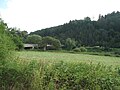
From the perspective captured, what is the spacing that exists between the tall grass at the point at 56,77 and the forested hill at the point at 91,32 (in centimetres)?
6902

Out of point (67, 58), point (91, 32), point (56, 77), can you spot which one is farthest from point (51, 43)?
point (56, 77)

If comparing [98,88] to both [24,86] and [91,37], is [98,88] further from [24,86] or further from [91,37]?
[91,37]

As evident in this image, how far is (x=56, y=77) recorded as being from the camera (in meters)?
5.34

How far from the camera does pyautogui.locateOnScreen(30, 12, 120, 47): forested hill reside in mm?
78438

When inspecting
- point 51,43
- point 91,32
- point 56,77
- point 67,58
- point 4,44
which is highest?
point 91,32

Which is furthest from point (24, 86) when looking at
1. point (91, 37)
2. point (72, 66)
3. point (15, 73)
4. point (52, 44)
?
point (91, 37)

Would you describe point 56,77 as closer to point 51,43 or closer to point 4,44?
point 4,44

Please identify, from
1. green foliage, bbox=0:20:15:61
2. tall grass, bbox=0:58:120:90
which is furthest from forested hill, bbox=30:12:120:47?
tall grass, bbox=0:58:120:90

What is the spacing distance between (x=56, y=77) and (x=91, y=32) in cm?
8139

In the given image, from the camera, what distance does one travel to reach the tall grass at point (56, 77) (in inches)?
206

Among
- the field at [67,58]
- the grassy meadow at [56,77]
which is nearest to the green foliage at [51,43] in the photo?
the field at [67,58]

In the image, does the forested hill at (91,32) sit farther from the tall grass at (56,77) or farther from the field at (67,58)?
the tall grass at (56,77)

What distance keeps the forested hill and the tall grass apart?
226 feet

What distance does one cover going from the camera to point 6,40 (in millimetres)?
6145
